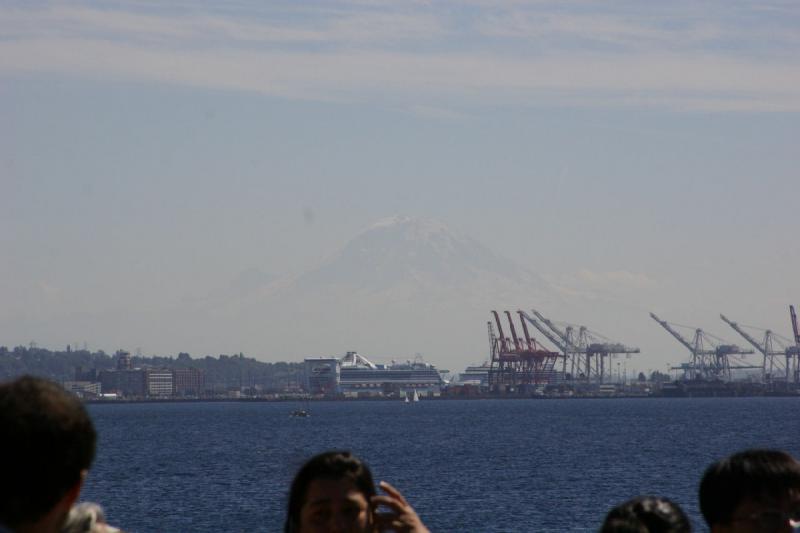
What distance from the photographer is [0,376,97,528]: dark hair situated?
247cm

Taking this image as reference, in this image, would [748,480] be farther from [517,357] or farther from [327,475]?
[517,357]

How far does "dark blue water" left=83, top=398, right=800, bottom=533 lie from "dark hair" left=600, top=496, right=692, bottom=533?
28.2 metres

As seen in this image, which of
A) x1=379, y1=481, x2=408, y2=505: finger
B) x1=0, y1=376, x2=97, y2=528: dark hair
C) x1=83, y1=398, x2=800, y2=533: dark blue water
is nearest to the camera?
x1=0, y1=376, x2=97, y2=528: dark hair

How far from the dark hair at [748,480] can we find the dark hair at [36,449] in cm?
180

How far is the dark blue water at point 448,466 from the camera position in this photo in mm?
39656

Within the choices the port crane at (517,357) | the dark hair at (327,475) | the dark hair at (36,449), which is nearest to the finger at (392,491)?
the dark hair at (327,475)

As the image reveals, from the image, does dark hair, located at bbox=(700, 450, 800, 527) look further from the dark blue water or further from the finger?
the dark blue water

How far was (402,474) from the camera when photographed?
5497 centimetres

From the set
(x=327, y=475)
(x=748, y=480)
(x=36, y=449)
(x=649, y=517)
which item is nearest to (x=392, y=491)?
(x=327, y=475)

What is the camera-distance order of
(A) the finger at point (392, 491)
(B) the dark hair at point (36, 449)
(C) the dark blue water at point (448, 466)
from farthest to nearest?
(C) the dark blue water at point (448, 466) < (A) the finger at point (392, 491) < (B) the dark hair at point (36, 449)

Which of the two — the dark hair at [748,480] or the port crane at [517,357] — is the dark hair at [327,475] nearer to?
the dark hair at [748,480]

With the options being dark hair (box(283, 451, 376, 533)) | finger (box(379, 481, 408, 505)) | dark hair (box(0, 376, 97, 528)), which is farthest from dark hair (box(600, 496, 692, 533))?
dark hair (box(0, 376, 97, 528))

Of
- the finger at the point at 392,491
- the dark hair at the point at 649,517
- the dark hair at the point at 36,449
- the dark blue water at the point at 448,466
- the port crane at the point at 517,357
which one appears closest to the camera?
the dark hair at the point at 36,449

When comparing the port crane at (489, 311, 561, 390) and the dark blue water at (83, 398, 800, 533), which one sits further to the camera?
the port crane at (489, 311, 561, 390)
